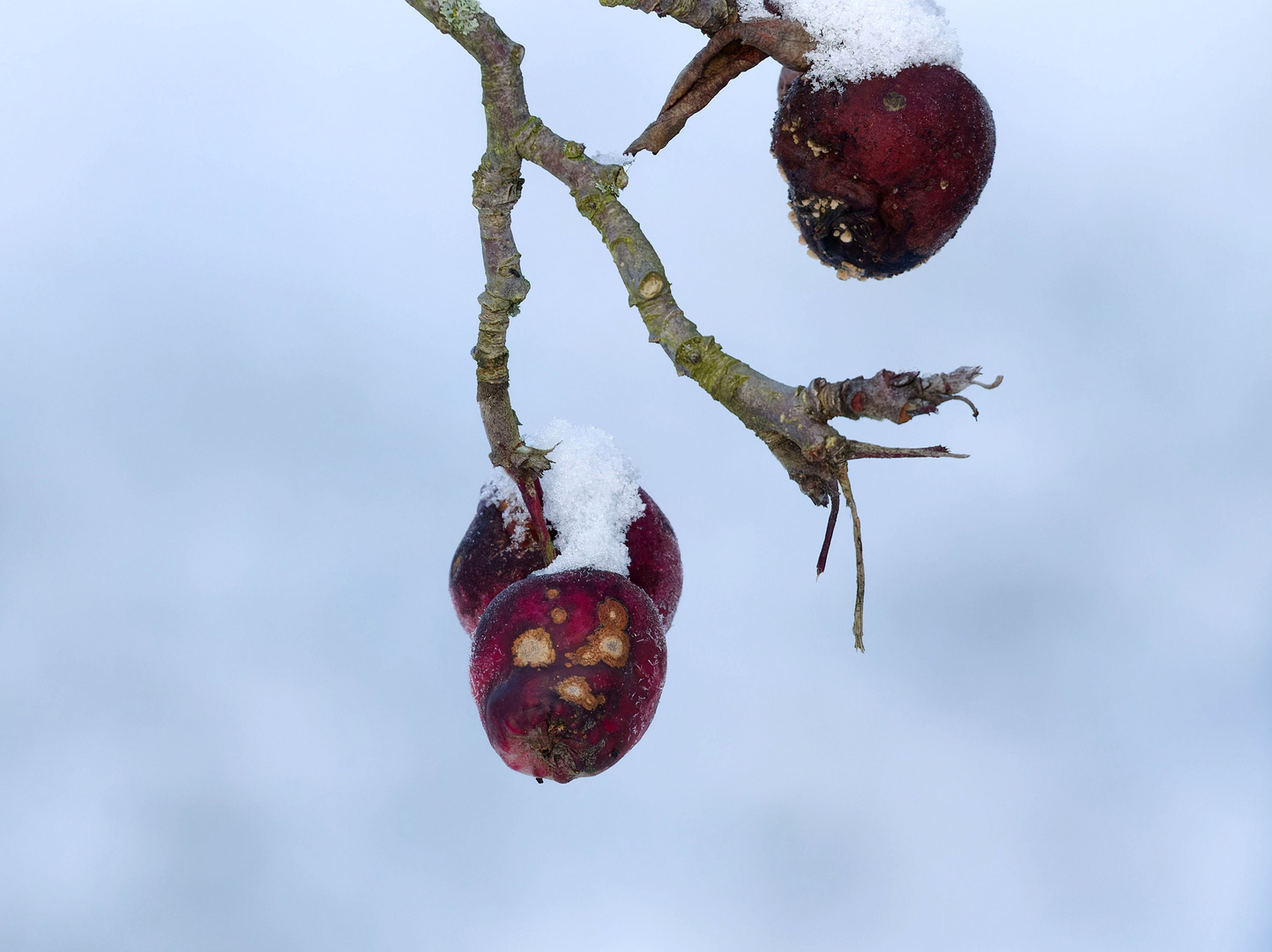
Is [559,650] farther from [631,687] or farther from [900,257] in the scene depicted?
[900,257]

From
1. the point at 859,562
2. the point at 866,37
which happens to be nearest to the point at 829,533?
the point at 859,562

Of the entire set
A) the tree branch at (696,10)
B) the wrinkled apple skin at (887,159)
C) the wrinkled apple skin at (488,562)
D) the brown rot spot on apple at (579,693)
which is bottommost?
the brown rot spot on apple at (579,693)

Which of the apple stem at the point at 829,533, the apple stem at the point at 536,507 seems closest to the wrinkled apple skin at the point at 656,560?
the apple stem at the point at 536,507

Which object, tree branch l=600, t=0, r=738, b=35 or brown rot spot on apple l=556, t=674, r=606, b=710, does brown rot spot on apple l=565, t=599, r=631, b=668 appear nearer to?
brown rot spot on apple l=556, t=674, r=606, b=710

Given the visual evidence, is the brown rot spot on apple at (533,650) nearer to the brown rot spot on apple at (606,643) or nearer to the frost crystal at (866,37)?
the brown rot spot on apple at (606,643)

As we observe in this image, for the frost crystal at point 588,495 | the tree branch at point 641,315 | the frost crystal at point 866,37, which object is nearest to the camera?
the tree branch at point 641,315

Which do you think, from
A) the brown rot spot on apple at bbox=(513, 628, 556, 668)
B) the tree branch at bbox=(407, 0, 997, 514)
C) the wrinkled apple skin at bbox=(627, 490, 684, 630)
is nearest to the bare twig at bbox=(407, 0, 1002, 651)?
the tree branch at bbox=(407, 0, 997, 514)

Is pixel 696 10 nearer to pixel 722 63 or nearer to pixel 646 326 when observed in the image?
pixel 722 63

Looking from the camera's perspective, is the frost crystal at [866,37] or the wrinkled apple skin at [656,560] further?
the wrinkled apple skin at [656,560]
